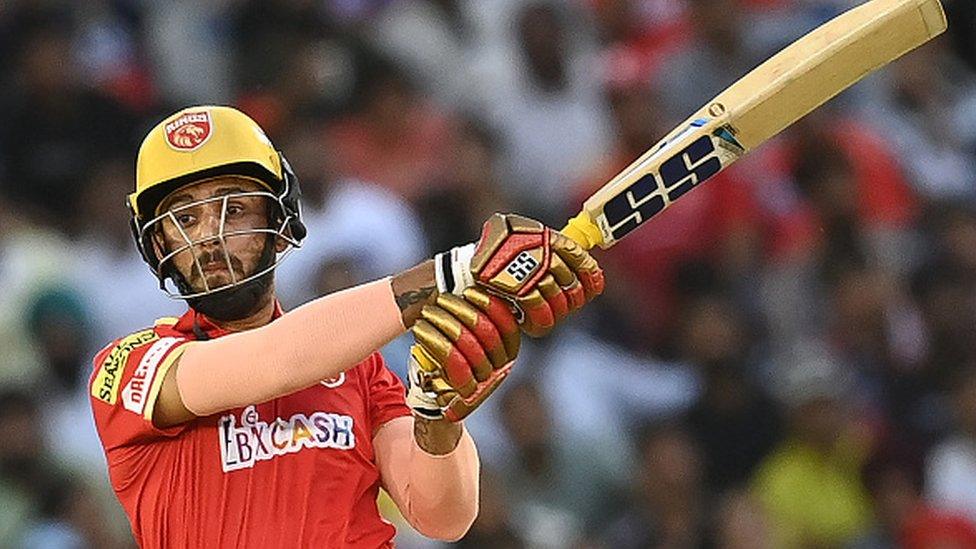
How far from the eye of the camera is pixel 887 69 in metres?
9.05

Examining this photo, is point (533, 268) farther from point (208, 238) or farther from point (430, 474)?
point (208, 238)

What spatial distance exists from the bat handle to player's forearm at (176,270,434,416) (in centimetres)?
28

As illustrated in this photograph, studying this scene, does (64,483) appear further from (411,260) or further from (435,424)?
(435,424)

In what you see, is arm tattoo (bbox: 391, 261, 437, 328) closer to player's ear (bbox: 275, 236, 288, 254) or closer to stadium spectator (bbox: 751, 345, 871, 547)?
player's ear (bbox: 275, 236, 288, 254)

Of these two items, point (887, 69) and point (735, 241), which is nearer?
point (735, 241)

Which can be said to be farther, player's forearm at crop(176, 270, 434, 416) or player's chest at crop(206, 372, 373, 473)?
player's chest at crop(206, 372, 373, 473)

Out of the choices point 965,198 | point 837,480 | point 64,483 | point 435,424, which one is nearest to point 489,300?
point 435,424

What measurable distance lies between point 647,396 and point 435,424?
13.1 feet

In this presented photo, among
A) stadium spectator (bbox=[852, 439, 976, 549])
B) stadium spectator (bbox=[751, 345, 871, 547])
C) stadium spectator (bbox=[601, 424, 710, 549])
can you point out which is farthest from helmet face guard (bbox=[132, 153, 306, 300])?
stadium spectator (bbox=[852, 439, 976, 549])

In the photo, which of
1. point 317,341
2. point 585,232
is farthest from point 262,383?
A: point 585,232

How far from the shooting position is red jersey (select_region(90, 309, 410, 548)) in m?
3.99

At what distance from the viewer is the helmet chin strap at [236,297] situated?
13.4 ft

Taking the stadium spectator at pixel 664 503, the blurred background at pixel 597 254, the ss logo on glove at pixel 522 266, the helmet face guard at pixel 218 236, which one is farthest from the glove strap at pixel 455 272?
the stadium spectator at pixel 664 503

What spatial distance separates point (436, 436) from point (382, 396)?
0.29 m
